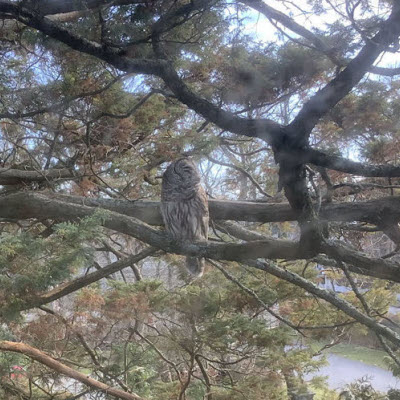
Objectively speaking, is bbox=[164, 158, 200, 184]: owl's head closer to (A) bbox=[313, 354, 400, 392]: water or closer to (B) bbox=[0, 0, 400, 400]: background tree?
(B) bbox=[0, 0, 400, 400]: background tree

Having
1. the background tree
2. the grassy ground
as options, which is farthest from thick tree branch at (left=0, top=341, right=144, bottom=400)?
the grassy ground

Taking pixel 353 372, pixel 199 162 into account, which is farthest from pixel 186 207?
pixel 353 372

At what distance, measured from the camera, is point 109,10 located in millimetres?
2332

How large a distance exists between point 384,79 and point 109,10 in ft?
5.44

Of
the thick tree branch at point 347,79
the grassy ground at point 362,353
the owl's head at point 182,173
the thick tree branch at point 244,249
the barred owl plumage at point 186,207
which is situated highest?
the owl's head at point 182,173

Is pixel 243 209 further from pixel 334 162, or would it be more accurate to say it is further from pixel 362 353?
pixel 362 353

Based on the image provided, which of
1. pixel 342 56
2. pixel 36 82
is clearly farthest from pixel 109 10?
pixel 342 56

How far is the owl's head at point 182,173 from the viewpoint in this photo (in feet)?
9.93

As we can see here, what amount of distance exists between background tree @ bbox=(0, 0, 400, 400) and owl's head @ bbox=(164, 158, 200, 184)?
0.87ft

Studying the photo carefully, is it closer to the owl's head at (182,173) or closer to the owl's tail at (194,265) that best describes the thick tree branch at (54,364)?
the owl's tail at (194,265)

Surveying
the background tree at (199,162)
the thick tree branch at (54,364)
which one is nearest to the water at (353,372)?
the background tree at (199,162)

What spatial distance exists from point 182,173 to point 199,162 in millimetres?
784

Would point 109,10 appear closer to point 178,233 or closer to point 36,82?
point 36,82

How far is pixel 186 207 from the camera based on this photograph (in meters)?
3.00
